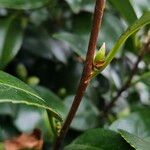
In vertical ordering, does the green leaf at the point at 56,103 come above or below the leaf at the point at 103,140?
below

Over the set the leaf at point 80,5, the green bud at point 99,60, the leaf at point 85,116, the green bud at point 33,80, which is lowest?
the leaf at point 85,116

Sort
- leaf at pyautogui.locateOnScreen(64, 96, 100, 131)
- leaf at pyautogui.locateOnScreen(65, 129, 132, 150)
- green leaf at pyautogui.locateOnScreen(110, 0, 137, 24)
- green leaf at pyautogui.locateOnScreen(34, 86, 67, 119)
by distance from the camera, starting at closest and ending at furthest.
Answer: leaf at pyautogui.locateOnScreen(65, 129, 132, 150) → green leaf at pyautogui.locateOnScreen(110, 0, 137, 24) → green leaf at pyautogui.locateOnScreen(34, 86, 67, 119) → leaf at pyautogui.locateOnScreen(64, 96, 100, 131)

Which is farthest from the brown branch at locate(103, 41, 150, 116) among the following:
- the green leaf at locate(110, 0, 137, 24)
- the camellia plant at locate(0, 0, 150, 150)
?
the green leaf at locate(110, 0, 137, 24)

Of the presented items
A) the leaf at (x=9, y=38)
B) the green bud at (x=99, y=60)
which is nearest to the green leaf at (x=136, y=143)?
the green bud at (x=99, y=60)

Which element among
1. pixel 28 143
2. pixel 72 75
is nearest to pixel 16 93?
pixel 28 143

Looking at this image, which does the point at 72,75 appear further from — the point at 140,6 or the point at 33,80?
the point at 140,6

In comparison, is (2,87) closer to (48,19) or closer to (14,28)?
(14,28)

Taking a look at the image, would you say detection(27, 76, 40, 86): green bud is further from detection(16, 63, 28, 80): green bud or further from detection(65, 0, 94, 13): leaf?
detection(65, 0, 94, 13): leaf

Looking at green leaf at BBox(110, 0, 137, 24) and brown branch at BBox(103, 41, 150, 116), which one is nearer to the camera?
green leaf at BBox(110, 0, 137, 24)

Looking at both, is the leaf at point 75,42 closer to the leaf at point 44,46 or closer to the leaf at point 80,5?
the leaf at point 80,5

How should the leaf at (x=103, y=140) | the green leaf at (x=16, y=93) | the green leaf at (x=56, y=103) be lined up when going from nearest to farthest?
1. the green leaf at (x=16, y=93)
2. the leaf at (x=103, y=140)
3. the green leaf at (x=56, y=103)
